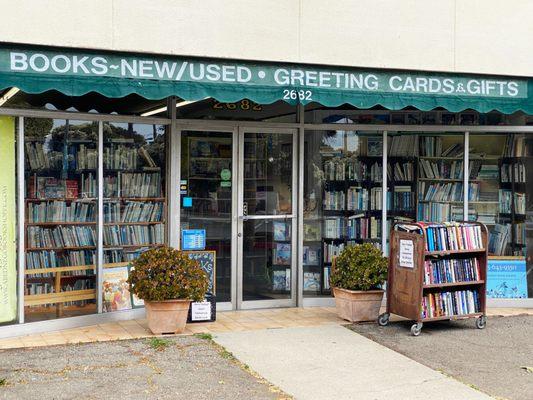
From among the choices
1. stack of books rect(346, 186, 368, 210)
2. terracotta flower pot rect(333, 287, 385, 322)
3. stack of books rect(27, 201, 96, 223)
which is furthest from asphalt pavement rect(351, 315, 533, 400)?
stack of books rect(27, 201, 96, 223)

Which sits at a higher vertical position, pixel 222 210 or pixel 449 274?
pixel 222 210

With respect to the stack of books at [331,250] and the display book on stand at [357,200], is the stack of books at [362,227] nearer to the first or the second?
the display book on stand at [357,200]

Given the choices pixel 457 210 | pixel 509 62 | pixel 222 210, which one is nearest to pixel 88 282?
pixel 222 210

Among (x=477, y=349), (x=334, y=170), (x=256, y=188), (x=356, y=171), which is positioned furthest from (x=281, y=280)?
(x=477, y=349)

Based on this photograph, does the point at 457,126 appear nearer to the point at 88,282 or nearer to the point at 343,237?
the point at 343,237

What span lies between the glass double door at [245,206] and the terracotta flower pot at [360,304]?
1.21 metres

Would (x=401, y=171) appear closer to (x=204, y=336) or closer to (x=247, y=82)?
(x=247, y=82)

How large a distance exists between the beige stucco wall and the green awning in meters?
0.12

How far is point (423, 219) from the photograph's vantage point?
11.0 meters

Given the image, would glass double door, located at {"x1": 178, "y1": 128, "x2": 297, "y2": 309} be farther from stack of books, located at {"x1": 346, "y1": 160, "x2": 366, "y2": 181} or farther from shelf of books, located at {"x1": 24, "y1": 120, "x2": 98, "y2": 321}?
shelf of books, located at {"x1": 24, "y1": 120, "x2": 98, "y2": 321}

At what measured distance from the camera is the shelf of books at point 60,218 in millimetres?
8828

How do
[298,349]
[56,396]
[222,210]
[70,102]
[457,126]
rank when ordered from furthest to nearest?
[457,126]
[222,210]
[70,102]
[298,349]
[56,396]

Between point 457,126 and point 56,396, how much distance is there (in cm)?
691

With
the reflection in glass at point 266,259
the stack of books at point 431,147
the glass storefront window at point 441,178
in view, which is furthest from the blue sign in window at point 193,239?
the stack of books at point 431,147
